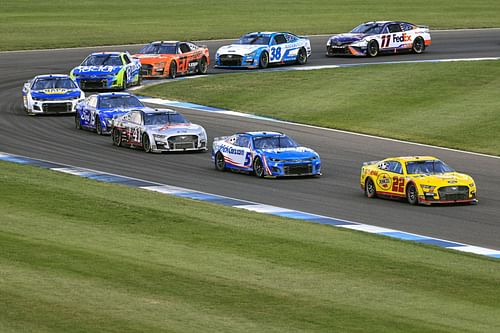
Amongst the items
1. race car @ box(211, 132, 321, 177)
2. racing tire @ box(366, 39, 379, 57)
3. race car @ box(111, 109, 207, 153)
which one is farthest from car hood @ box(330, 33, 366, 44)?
race car @ box(211, 132, 321, 177)

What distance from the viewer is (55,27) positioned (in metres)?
78.2

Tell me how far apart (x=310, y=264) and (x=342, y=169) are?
46.5 feet

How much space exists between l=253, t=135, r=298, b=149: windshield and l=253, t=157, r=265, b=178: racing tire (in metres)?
0.52

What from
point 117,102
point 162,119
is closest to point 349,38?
point 117,102

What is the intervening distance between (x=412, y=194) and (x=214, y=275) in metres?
11.1

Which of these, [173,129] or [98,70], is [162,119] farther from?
[98,70]

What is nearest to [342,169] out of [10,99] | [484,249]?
[484,249]

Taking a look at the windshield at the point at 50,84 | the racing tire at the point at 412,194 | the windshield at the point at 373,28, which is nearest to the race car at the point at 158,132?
the windshield at the point at 50,84

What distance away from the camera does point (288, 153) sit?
114 feet

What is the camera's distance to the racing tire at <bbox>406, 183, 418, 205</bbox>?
3056cm

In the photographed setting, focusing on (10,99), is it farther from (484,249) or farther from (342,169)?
(484,249)

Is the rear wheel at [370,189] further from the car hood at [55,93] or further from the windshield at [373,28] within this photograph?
the windshield at [373,28]

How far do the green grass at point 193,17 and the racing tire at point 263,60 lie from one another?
13860 mm

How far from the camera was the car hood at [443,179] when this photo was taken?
30281 millimetres
